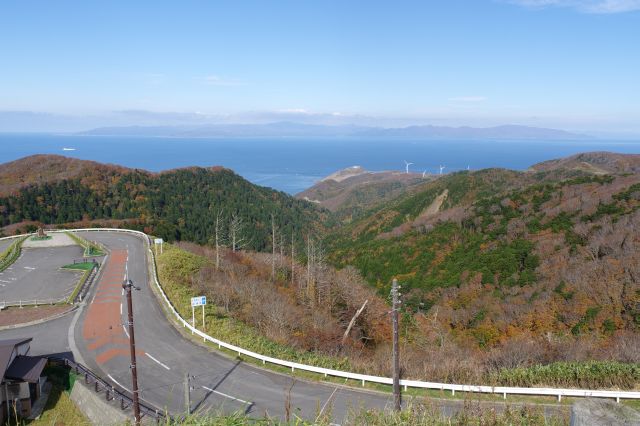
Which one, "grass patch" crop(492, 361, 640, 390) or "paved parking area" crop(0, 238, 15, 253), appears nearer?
"grass patch" crop(492, 361, 640, 390)

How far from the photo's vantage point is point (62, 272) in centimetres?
3669

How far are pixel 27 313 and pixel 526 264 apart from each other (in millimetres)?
36742

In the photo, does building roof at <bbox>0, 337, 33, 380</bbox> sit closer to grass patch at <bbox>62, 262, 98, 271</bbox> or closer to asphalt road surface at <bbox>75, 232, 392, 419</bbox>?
asphalt road surface at <bbox>75, 232, 392, 419</bbox>

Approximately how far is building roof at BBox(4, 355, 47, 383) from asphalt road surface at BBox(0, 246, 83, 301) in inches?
525

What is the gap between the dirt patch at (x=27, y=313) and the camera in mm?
26536

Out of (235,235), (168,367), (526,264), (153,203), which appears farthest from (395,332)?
(153,203)

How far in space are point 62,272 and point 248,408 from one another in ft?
88.6

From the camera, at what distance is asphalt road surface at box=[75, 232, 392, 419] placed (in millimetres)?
16594

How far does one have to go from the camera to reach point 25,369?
18031 millimetres

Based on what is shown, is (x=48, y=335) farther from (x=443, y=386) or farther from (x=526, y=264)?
(x=526, y=264)

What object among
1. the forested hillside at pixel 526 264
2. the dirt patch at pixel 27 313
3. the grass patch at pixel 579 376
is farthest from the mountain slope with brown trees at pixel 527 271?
the dirt patch at pixel 27 313

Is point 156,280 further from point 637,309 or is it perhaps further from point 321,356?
point 637,309

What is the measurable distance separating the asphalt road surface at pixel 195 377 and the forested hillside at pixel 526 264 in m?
13.1

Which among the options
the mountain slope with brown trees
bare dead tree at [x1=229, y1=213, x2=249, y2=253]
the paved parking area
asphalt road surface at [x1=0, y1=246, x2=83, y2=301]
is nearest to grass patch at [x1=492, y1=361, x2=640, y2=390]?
the mountain slope with brown trees
